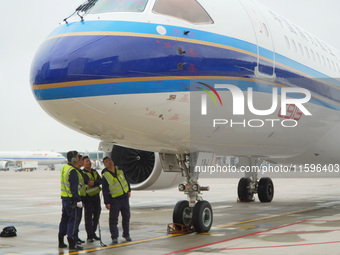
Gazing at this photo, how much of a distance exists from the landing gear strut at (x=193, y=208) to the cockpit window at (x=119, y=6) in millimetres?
3134

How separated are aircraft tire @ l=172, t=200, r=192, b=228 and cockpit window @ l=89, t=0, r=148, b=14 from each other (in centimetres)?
374

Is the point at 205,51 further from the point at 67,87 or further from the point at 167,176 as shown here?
the point at 167,176

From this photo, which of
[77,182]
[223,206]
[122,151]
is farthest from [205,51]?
[223,206]

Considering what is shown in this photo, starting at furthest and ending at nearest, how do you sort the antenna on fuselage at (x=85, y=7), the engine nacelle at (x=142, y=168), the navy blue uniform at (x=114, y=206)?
the engine nacelle at (x=142, y=168) < the navy blue uniform at (x=114, y=206) < the antenna on fuselage at (x=85, y=7)

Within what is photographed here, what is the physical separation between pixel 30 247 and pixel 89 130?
2.17 metres

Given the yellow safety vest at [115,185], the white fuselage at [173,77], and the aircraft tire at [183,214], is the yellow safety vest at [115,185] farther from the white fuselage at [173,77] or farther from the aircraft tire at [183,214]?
the aircraft tire at [183,214]

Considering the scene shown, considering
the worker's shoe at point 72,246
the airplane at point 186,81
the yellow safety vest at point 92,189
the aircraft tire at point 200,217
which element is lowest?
the worker's shoe at point 72,246

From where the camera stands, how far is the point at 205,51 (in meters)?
7.71

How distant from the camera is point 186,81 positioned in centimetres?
751

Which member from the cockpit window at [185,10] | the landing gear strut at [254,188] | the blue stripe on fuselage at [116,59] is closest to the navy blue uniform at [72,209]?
the blue stripe on fuselage at [116,59]

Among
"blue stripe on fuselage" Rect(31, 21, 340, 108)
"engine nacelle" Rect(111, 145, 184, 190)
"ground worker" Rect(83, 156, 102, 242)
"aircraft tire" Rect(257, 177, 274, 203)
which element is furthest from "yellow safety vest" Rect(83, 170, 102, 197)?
"aircraft tire" Rect(257, 177, 274, 203)

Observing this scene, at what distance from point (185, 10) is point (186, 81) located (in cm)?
116

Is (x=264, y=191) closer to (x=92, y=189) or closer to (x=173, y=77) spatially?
(x=92, y=189)

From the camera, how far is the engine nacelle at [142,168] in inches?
480
